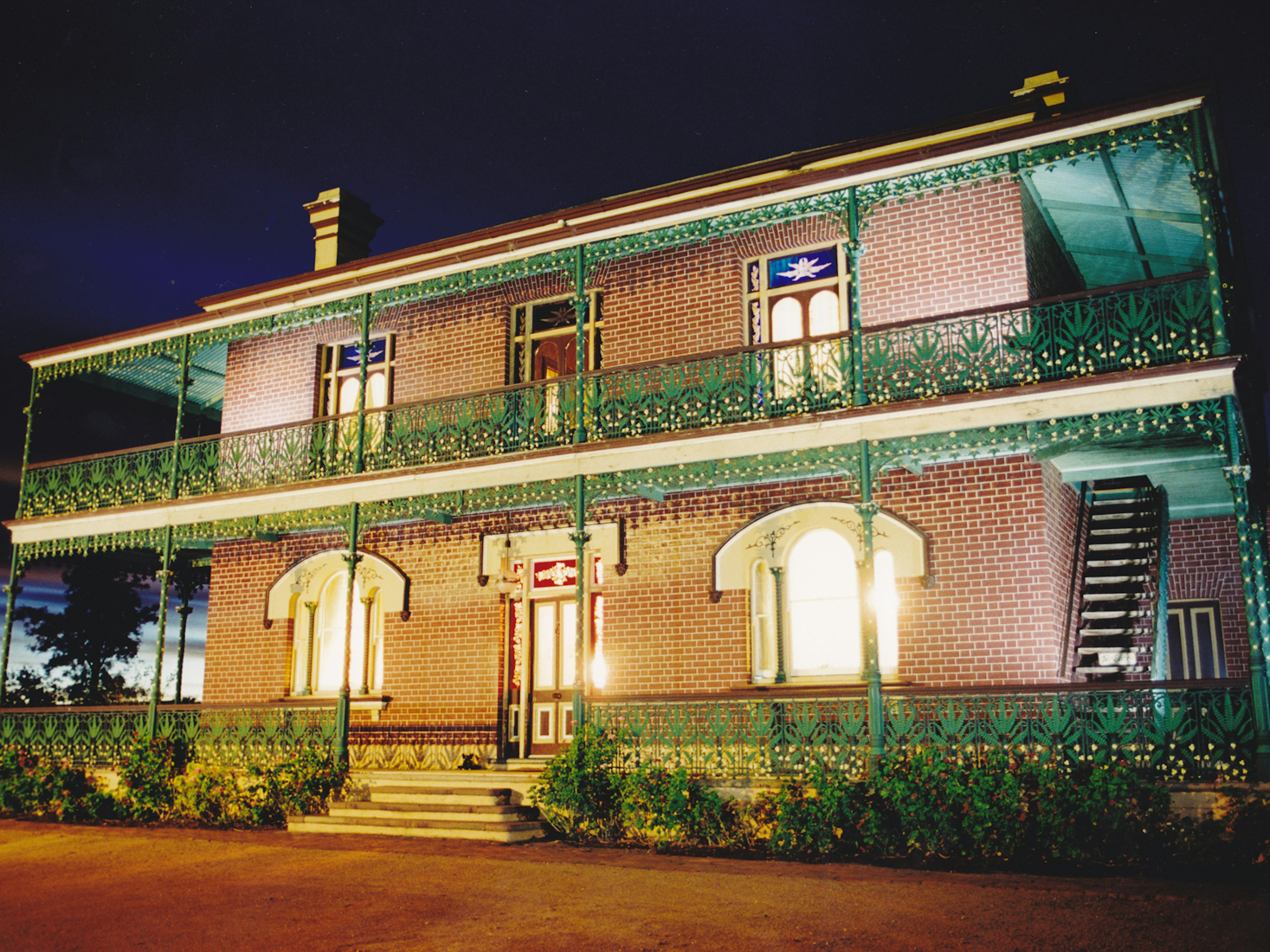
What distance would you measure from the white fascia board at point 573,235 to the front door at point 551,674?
178 inches

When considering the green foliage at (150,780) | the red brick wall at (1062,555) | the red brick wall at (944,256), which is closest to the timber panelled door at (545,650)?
the green foliage at (150,780)

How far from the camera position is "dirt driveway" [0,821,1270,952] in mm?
6379

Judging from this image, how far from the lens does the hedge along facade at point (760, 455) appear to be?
10.4 metres

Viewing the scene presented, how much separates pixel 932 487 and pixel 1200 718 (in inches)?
146

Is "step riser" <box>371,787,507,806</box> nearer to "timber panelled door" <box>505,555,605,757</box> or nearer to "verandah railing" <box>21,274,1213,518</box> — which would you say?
A: "timber panelled door" <box>505,555,605,757</box>

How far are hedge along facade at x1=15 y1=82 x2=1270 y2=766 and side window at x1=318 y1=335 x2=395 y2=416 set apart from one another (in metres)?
0.07

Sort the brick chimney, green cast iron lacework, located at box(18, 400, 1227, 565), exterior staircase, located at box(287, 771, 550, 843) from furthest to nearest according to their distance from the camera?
the brick chimney → exterior staircase, located at box(287, 771, 550, 843) → green cast iron lacework, located at box(18, 400, 1227, 565)

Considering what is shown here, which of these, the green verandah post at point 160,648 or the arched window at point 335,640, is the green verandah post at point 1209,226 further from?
the green verandah post at point 160,648

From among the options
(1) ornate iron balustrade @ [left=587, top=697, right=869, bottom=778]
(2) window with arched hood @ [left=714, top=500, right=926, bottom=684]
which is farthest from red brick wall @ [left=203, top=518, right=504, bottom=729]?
(2) window with arched hood @ [left=714, top=500, right=926, bottom=684]

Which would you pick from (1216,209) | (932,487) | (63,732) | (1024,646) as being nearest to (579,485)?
(932,487)

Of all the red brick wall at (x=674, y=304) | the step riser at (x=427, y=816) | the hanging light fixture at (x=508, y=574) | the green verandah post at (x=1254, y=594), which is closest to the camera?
the green verandah post at (x=1254, y=594)

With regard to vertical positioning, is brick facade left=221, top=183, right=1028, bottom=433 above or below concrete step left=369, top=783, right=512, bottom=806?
above

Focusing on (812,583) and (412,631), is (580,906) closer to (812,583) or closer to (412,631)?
(812,583)

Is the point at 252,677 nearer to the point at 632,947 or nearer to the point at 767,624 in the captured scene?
the point at 767,624
